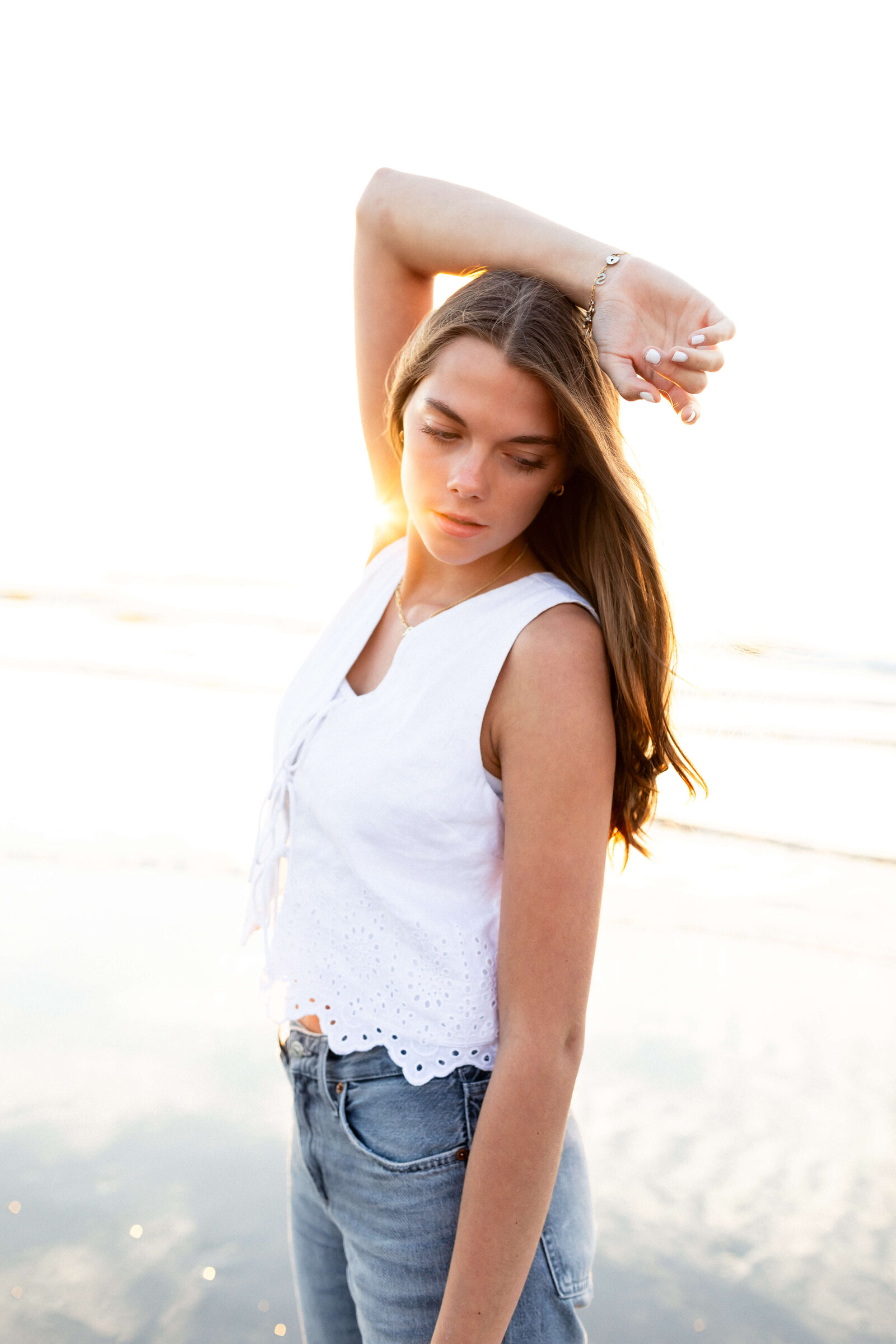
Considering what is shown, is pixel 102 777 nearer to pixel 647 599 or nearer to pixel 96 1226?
pixel 96 1226

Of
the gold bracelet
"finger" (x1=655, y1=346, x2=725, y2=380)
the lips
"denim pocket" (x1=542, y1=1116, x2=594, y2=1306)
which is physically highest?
the gold bracelet

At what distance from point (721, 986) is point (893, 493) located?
1456cm

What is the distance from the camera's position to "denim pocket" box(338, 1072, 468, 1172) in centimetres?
133

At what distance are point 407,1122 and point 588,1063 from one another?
8.99 feet

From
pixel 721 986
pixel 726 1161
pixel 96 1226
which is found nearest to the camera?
pixel 96 1226

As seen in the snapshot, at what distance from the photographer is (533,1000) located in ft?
4.11

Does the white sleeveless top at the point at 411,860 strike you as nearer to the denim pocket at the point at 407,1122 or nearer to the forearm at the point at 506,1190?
the denim pocket at the point at 407,1122

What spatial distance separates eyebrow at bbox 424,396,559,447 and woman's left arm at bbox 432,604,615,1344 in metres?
0.42

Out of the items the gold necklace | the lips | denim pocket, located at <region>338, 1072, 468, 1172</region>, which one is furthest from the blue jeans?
the lips

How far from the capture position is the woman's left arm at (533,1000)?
1.22m

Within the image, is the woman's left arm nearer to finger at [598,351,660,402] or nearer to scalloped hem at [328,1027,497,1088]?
scalloped hem at [328,1027,497,1088]

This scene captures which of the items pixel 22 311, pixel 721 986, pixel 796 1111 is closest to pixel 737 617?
pixel 721 986

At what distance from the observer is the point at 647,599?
1475 mm

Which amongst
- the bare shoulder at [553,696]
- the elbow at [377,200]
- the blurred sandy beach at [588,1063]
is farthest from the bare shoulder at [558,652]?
the elbow at [377,200]
